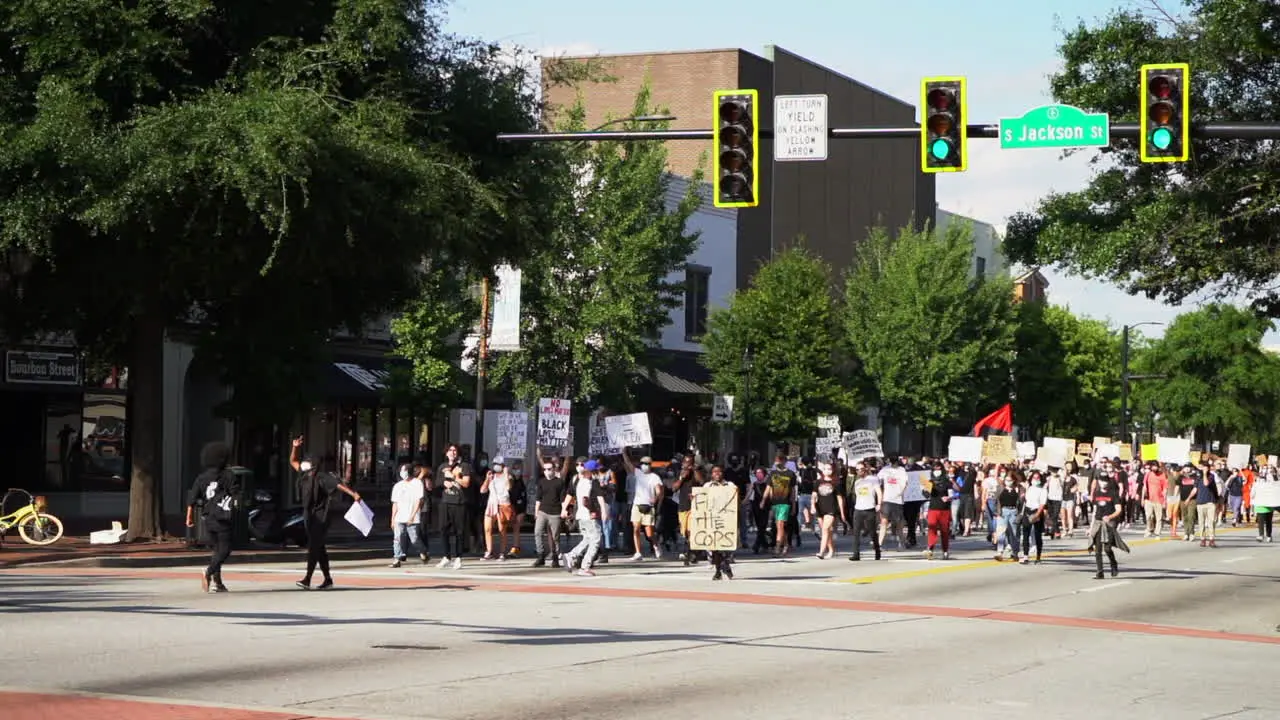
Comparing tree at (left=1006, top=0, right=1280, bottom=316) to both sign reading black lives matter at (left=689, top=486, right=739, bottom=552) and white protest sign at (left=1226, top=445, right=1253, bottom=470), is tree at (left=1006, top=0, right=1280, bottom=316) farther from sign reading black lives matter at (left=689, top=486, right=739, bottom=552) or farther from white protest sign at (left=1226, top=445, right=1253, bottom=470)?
white protest sign at (left=1226, top=445, right=1253, bottom=470)

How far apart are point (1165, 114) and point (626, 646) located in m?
7.62

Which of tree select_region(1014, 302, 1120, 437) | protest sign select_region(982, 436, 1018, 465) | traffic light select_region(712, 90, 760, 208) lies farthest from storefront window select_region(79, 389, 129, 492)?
tree select_region(1014, 302, 1120, 437)

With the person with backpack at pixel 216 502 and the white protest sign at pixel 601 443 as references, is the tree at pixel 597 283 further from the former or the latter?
the person with backpack at pixel 216 502

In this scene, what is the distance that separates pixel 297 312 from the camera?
29891 mm

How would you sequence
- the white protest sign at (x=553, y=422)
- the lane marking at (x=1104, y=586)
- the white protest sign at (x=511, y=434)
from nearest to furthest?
the lane marking at (x=1104, y=586)
the white protest sign at (x=511, y=434)
the white protest sign at (x=553, y=422)

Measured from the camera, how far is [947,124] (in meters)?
17.4

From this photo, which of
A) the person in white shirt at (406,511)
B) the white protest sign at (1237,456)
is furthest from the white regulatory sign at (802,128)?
the white protest sign at (1237,456)

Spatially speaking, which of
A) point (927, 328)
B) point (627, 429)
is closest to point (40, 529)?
point (627, 429)

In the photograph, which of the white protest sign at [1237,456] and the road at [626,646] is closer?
the road at [626,646]

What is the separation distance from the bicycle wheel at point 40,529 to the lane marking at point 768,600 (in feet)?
12.7

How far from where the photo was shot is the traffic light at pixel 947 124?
17422 millimetres

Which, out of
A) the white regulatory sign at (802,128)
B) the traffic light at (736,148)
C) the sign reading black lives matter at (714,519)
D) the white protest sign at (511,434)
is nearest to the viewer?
the traffic light at (736,148)

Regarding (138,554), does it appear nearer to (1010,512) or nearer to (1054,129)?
(1010,512)

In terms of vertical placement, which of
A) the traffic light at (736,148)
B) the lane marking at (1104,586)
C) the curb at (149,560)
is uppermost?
the traffic light at (736,148)
